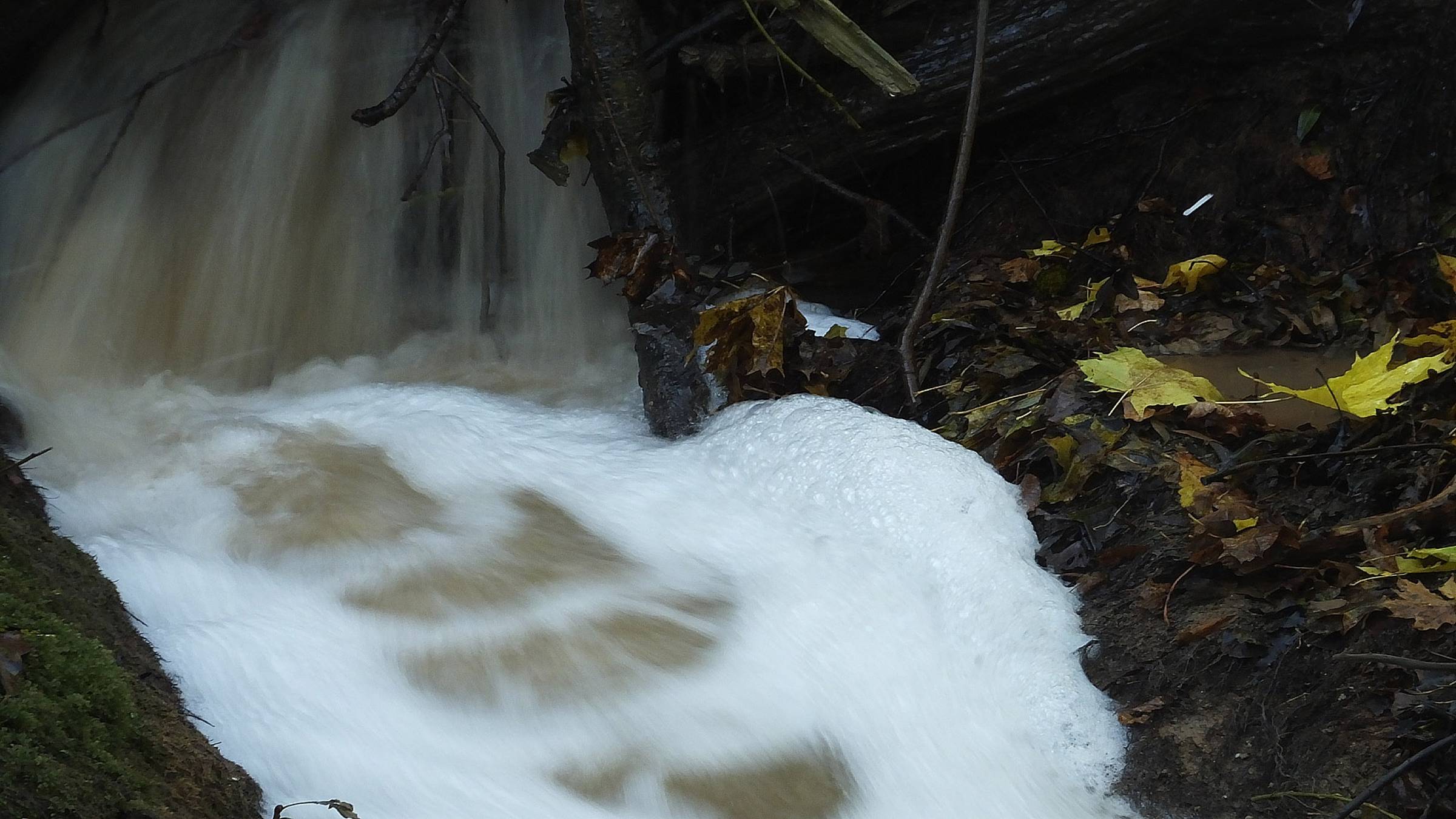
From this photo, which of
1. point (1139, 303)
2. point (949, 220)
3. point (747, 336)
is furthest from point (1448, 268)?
point (747, 336)

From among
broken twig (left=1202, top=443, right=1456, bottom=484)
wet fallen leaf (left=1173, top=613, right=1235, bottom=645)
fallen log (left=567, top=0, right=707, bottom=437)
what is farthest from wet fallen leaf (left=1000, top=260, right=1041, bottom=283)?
wet fallen leaf (left=1173, top=613, right=1235, bottom=645)

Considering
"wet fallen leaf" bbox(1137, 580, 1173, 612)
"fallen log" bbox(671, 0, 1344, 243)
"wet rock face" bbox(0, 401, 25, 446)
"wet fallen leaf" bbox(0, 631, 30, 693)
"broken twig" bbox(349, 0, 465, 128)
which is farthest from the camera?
"broken twig" bbox(349, 0, 465, 128)

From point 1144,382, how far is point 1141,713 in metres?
1.00

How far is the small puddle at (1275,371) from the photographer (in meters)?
2.82

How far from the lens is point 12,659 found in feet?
4.99

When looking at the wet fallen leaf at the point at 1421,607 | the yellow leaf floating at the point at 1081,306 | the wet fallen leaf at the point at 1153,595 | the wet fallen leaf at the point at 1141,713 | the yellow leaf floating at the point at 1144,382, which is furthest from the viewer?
the yellow leaf floating at the point at 1081,306

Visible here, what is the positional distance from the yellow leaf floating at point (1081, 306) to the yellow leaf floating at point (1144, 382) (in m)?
0.53

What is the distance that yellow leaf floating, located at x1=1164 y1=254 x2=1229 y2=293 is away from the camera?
12.0ft

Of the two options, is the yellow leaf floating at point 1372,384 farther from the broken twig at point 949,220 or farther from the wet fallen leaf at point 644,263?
the wet fallen leaf at point 644,263

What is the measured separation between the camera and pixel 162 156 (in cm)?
460

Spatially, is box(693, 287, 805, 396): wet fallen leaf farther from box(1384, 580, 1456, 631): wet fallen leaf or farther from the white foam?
box(1384, 580, 1456, 631): wet fallen leaf

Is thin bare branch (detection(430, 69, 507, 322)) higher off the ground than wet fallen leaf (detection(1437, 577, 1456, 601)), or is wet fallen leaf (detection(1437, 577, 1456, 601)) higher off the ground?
thin bare branch (detection(430, 69, 507, 322))

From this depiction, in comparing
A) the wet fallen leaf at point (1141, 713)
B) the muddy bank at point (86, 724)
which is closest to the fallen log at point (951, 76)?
the wet fallen leaf at point (1141, 713)

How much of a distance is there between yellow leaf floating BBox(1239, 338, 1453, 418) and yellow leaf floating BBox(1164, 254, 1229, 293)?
104cm
